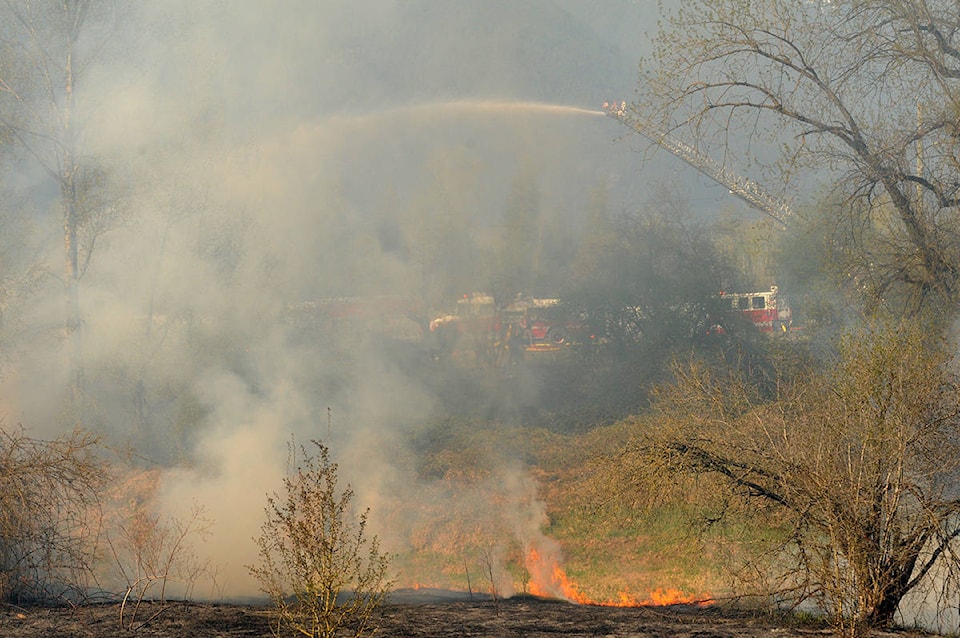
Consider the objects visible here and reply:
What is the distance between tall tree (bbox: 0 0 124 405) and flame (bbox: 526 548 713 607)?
12.8 meters

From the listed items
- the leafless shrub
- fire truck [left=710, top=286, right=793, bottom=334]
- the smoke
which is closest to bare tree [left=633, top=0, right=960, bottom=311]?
the smoke

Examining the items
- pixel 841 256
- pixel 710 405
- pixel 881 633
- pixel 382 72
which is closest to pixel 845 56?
pixel 841 256

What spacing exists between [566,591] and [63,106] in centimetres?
1720

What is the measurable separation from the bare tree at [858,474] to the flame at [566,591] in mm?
3548

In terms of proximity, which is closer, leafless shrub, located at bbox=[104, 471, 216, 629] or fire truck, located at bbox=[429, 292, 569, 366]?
leafless shrub, located at bbox=[104, 471, 216, 629]

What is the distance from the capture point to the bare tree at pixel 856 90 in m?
14.1

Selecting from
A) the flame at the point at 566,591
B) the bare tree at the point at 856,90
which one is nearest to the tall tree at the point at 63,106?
the flame at the point at 566,591

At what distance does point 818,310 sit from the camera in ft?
82.1

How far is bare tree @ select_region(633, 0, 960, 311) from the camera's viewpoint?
46.4ft

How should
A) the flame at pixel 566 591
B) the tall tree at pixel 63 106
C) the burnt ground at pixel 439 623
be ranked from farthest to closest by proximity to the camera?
1. the tall tree at pixel 63 106
2. the flame at pixel 566 591
3. the burnt ground at pixel 439 623

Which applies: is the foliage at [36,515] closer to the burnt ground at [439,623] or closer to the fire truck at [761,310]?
the burnt ground at [439,623]

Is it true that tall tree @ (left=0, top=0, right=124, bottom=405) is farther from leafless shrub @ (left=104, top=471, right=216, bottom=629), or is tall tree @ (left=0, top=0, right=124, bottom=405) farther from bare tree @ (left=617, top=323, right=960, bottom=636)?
bare tree @ (left=617, top=323, right=960, bottom=636)

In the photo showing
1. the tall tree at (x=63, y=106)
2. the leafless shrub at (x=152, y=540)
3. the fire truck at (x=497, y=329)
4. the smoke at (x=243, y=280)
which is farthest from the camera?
the fire truck at (x=497, y=329)

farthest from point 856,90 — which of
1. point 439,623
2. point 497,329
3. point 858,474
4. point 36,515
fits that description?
point 497,329
